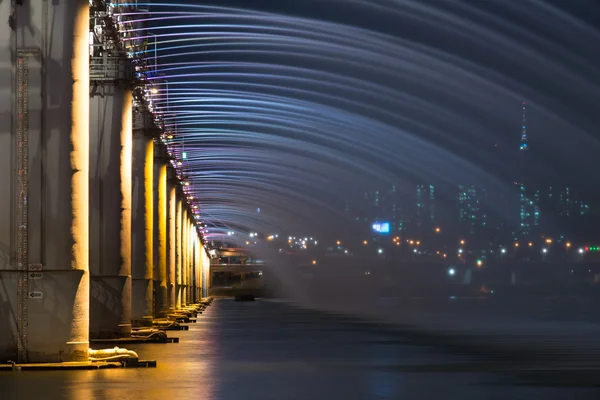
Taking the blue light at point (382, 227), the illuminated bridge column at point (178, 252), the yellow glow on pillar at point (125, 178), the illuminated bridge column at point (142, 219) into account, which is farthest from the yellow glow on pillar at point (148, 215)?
the blue light at point (382, 227)

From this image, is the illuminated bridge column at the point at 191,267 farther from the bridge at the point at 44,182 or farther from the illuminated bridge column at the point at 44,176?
the illuminated bridge column at the point at 44,176

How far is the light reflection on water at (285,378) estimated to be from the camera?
71.6 ft

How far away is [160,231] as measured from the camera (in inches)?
2876

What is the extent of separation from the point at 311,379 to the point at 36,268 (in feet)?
25.2

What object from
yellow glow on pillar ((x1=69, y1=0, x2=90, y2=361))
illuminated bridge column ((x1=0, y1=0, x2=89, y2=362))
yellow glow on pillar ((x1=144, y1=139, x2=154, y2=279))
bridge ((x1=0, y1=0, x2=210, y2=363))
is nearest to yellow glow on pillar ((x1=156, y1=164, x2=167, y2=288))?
yellow glow on pillar ((x1=144, y1=139, x2=154, y2=279))

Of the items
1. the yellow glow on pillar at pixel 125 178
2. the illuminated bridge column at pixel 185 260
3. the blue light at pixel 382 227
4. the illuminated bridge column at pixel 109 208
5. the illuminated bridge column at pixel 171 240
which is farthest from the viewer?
the blue light at pixel 382 227

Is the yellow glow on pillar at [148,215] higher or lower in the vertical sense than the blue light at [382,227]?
lower

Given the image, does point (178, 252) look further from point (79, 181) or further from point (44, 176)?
point (44, 176)

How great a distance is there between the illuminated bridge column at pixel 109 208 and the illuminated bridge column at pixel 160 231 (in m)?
22.5

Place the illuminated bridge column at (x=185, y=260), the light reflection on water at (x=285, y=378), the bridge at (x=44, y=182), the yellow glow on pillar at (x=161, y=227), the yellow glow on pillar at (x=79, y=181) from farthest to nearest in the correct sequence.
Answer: the illuminated bridge column at (x=185, y=260), the yellow glow on pillar at (x=161, y=227), the yellow glow on pillar at (x=79, y=181), the bridge at (x=44, y=182), the light reflection on water at (x=285, y=378)

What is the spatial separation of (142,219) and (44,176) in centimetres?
3131

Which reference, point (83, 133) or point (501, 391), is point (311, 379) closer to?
point (501, 391)

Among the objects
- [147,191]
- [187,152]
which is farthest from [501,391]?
[187,152]

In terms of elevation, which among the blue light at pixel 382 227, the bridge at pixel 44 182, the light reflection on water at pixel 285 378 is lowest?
the light reflection on water at pixel 285 378
